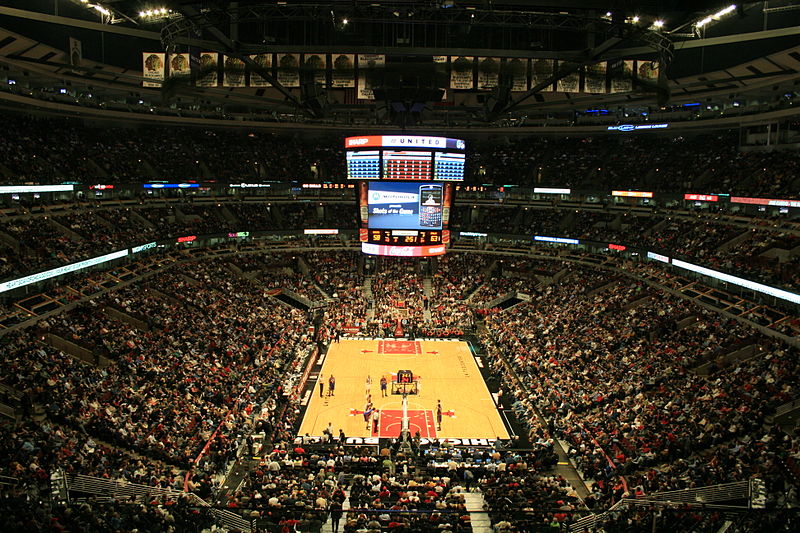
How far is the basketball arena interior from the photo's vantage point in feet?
56.3

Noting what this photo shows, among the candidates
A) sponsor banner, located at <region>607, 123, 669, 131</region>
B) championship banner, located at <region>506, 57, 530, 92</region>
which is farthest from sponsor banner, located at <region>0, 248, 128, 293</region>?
sponsor banner, located at <region>607, 123, 669, 131</region>

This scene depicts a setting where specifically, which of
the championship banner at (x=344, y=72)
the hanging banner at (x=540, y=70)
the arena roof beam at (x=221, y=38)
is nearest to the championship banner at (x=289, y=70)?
the arena roof beam at (x=221, y=38)

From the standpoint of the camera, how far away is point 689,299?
105 feet

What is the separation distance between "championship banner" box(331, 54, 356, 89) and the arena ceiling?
114 cm

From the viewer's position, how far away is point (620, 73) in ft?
86.4

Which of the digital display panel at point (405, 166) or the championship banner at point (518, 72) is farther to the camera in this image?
the digital display panel at point (405, 166)

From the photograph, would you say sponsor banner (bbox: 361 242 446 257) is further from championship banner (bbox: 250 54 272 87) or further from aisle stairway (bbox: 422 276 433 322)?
championship banner (bbox: 250 54 272 87)

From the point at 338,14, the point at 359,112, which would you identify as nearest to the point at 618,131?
the point at 359,112

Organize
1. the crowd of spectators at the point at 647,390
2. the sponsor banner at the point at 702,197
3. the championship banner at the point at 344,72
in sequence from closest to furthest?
1. the crowd of spectators at the point at 647,390
2. the championship banner at the point at 344,72
3. the sponsor banner at the point at 702,197

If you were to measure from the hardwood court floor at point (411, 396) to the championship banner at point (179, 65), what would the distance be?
15830 millimetres

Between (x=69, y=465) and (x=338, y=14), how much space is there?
1566 cm

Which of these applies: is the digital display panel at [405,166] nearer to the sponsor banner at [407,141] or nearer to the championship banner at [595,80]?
the sponsor banner at [407,141]

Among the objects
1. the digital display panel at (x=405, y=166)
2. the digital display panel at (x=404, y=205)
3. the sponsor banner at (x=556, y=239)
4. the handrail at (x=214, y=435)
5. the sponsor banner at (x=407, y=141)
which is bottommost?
the handrail at (x=214, y=435)

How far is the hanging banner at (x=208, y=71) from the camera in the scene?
81.9 feet
